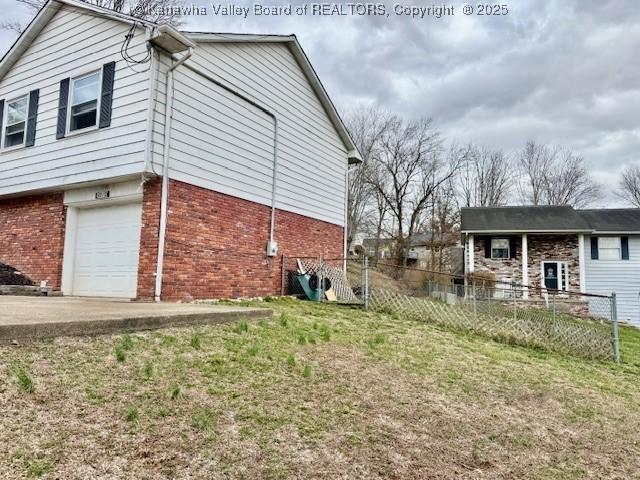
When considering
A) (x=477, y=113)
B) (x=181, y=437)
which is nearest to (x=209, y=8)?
(x=181, y=437)

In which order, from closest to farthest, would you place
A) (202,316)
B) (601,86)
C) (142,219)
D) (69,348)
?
(69,348) < (202,316) < (142,219) < (601,86)

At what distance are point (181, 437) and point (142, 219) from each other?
6.11 meters

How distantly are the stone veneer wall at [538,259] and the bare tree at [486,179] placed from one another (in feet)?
44.9

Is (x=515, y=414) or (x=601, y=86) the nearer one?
(x=515, y=414)

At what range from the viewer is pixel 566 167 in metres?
37.2

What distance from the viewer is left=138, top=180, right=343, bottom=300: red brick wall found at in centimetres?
805

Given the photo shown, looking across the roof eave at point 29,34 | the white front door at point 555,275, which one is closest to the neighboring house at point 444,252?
the white front door at point 555,275

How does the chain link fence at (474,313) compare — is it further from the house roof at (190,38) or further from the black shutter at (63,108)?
the black shutter at (63,108)

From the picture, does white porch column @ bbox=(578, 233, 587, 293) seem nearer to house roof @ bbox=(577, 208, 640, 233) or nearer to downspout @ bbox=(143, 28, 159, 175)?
house roof @ bbox=(577, 208, 640, 233)

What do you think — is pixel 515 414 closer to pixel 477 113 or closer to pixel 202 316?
pixel 202 316

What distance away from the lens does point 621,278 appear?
22.0m

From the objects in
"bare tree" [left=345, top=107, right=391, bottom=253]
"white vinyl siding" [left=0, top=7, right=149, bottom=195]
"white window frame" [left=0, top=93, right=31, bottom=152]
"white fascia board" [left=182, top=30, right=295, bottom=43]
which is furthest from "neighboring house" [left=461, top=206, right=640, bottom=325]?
"white window frame" [left=0, top=93, right=31, bottom=152]

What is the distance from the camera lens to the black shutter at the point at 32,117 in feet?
32.8

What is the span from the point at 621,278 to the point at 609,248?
5.10 ft
